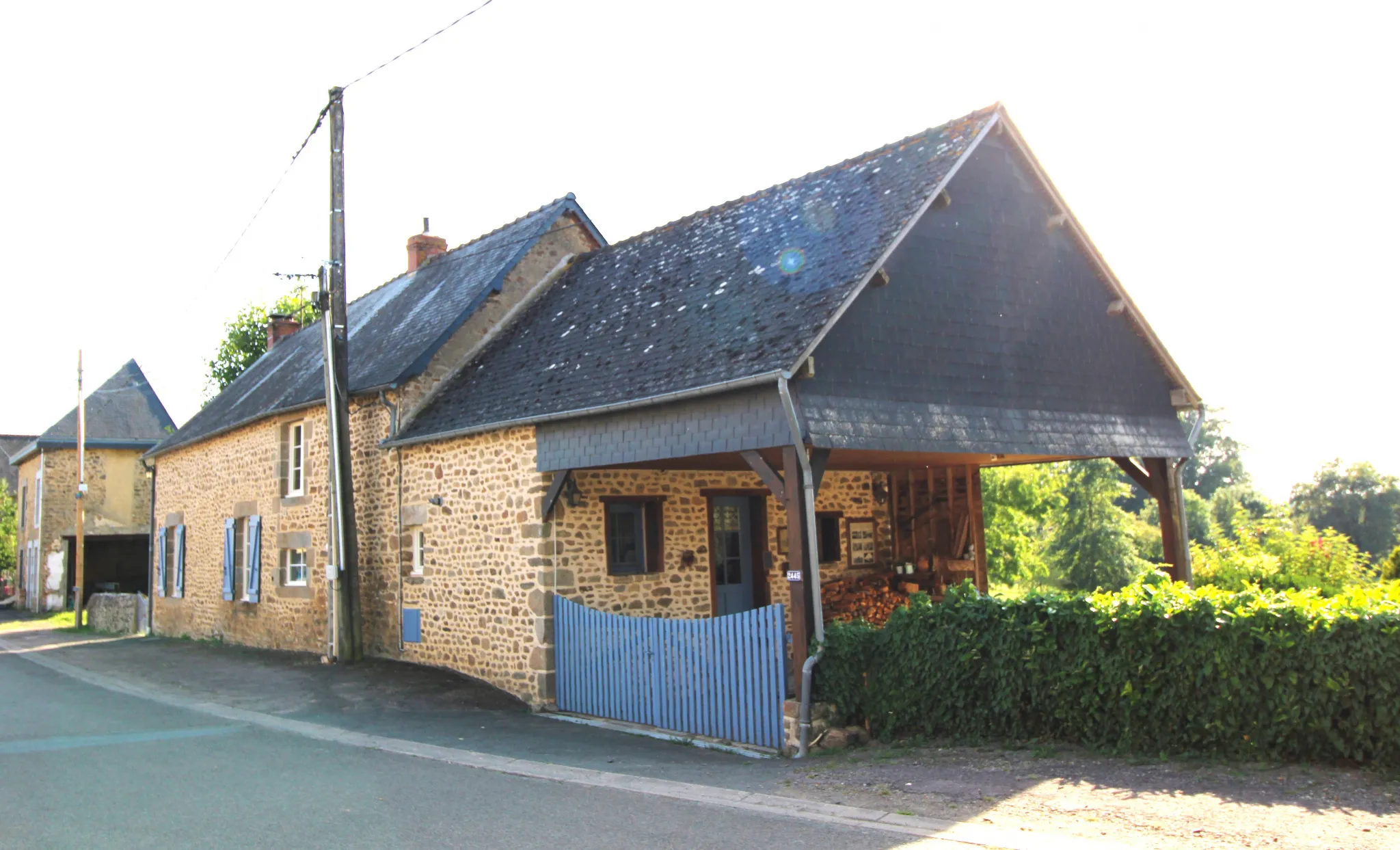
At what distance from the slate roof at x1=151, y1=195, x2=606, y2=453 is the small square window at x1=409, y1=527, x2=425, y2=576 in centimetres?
217

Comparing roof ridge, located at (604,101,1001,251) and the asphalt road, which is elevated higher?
roof ridge, located at (604,101,1001,251)

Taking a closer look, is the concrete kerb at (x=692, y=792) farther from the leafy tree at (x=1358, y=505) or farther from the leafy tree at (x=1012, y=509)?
the leafy tree at (x=1358, y=505)

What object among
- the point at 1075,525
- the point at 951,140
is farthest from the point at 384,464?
the point at 1075,525

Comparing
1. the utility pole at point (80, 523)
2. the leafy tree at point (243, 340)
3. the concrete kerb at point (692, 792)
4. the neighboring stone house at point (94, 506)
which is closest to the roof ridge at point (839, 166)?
the concrete kerb at point (692, 792)

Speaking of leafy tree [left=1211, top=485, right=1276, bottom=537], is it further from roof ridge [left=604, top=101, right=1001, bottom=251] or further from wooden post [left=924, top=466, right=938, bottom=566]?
roof ridge [left=604, top=101, right=1001, bottom=251]

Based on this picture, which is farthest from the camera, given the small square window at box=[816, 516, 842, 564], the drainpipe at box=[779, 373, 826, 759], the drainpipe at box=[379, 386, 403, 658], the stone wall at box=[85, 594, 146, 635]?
the stone wall at box=[85, 594, 146, 635]

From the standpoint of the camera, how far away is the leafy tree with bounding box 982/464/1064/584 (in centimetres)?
2659

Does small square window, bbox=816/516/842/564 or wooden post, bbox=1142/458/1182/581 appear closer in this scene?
wooden post, bbox=1142/458/1182/581

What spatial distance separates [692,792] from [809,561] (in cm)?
240

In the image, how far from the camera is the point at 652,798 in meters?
7.53

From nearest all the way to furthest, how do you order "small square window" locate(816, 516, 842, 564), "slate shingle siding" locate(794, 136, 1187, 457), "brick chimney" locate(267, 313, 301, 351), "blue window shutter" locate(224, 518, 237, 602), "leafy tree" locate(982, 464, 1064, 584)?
"slate shingle siding" locate(794, 136, 1187, 457) < "small square window" locate(816, 516, 842, 564) < "blue window shutter" locate(224, 518, 237, 602) < "leafy tree" locate(982, 464, 1064, 584) < "brick chimney" locate(267, 313, 301, 351)

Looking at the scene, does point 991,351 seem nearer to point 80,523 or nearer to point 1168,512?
point 1168,512

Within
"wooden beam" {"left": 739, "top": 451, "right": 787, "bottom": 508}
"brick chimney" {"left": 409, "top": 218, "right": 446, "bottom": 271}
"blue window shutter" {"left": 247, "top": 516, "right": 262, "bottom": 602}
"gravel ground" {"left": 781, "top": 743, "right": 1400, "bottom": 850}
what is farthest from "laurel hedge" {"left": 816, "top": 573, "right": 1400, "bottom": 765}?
"brick chimney" {"left": 409, "top": 218, "right": 446, "bottom": 271}

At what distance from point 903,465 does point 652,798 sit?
826cm
